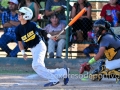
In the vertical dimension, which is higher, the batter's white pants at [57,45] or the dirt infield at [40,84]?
the batter's white pants at [57,45]

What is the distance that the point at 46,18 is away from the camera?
426 inches

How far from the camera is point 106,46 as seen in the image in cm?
798

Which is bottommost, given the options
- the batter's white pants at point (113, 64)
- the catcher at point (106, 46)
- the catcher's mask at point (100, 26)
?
the batter's white pants at point (113, 64)

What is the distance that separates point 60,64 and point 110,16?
1.72 meters

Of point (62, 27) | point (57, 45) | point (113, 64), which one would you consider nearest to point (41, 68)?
point (113, 64)

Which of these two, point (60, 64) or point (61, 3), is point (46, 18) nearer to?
point (61, 3)

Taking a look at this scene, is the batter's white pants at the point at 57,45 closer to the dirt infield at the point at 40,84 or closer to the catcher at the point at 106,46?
the dirt infield at the point at 40,84

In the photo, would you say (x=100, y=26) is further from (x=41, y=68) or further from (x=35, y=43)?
(x=41, y=68)

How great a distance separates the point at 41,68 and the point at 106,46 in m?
1.33

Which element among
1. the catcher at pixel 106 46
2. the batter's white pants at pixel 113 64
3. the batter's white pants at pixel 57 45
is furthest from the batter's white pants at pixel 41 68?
the batter's white pants at pixel 57 45

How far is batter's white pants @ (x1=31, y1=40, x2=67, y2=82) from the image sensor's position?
779 centimetres

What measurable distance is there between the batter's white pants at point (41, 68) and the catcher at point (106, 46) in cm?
47

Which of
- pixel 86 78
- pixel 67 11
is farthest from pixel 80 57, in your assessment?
pixel 86 78

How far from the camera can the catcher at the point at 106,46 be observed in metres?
8.00
